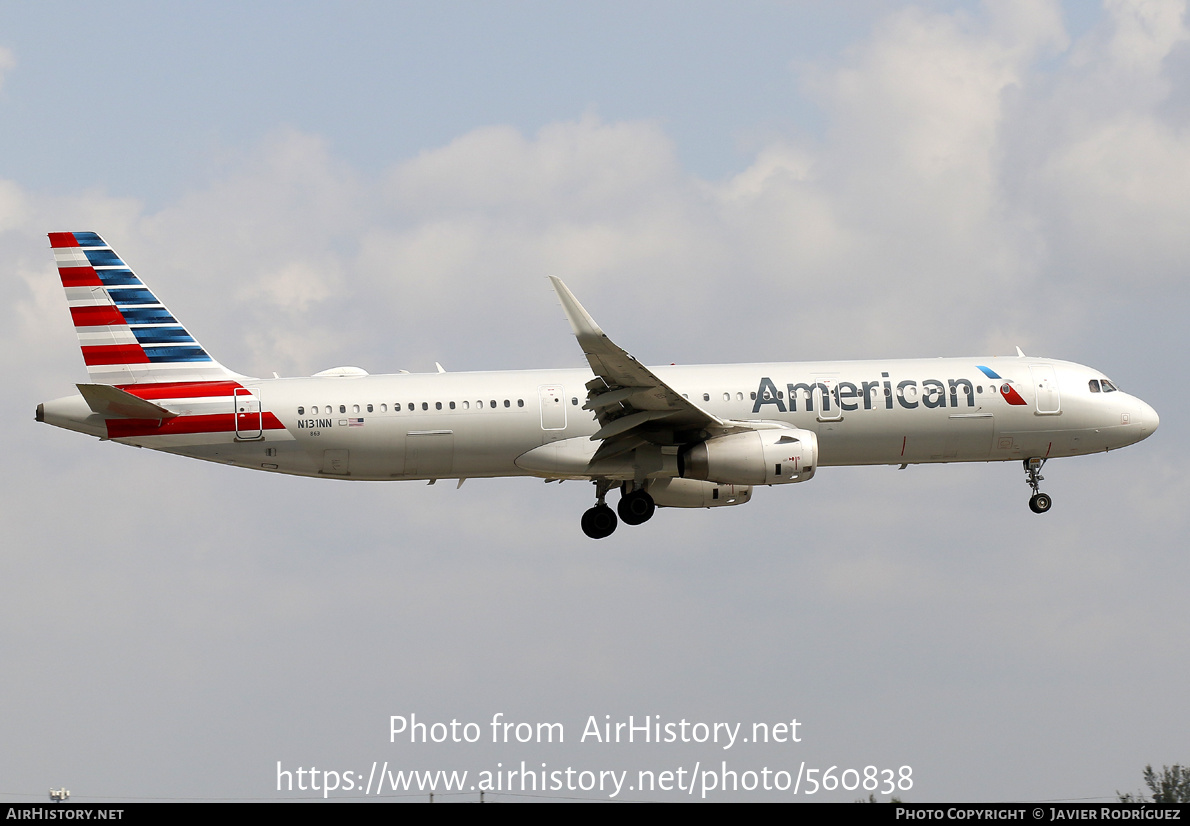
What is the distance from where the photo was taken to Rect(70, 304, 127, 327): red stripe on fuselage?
149 feet

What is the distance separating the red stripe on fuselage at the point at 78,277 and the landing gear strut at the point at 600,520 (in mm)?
17491

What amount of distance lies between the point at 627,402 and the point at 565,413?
8.12 feet

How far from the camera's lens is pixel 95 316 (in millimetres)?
45438

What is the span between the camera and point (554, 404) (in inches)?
1734

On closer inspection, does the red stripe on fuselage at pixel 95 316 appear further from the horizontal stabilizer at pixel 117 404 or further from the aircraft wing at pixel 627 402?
the aircraft wing at pixel 627 402

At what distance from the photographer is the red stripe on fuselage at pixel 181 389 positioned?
44031mm

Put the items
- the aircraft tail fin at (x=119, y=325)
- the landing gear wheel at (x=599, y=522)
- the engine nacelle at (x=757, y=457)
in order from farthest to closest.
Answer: the landing gear wheel at (x=599, y=522), the aircraft tail fin at (x=119, y=325), the engine nacelle at (x=757, y=457)

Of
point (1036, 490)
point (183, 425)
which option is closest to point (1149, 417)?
point (1036, 490)

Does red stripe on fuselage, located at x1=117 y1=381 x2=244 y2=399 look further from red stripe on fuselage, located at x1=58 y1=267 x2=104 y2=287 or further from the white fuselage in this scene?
red stripe on fuselage, located at x1=58 y1=267 x2=104 y2=287

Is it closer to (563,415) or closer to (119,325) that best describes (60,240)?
(119,325)

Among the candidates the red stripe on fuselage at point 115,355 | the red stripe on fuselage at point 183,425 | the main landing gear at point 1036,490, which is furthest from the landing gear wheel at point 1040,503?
the red stripe on fuselage at point 115,355
